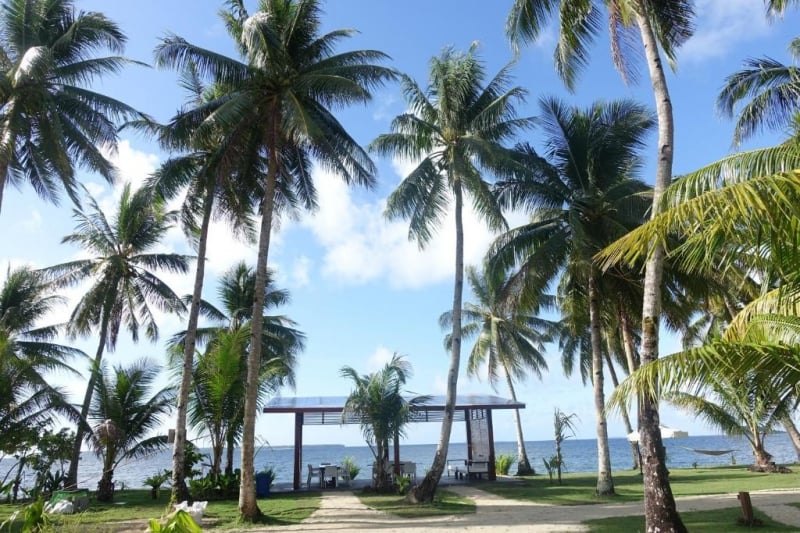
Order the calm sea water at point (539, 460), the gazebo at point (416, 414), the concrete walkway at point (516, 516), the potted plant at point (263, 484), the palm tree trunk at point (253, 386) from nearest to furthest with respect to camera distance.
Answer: the concrete walkway at point (516, 516) < the palm tree trunk at point (253, 386) < the potted plant at point (263, 484) < the gazebo at point (416, 414) < the calm sea water at point (539, 460)

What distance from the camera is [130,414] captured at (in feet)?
63.2

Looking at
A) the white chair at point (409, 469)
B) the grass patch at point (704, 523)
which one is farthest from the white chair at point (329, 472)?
the grass patch at point (704, 523)

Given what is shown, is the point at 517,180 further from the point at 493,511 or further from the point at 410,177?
the point at 493,511

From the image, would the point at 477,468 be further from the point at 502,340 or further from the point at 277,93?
the point at 277,93

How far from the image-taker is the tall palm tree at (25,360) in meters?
15.7

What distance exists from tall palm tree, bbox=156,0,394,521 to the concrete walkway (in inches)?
107

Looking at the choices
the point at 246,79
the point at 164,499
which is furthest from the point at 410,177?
the point at 164,499

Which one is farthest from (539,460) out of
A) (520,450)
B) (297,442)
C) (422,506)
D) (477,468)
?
(422,506)

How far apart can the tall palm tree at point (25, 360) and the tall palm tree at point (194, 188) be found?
4.62 meters

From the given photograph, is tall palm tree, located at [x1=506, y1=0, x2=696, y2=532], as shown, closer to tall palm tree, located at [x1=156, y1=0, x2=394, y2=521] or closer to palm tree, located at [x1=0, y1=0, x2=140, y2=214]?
tall palm tree, located at [x1=156, y1=0, x2=394, y2=521]

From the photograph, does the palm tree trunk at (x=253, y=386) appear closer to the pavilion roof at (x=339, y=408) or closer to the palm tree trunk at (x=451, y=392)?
the palm tree trunk at (x=451, y=392)

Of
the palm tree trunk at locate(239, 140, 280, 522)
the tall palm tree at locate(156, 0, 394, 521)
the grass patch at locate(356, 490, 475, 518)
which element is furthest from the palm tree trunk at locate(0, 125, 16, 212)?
the grass patch at locate(356, 490, 475, 518)

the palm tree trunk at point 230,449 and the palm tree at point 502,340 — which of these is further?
the palm tree at point 502,340

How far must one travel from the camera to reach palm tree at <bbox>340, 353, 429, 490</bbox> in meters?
18.0
